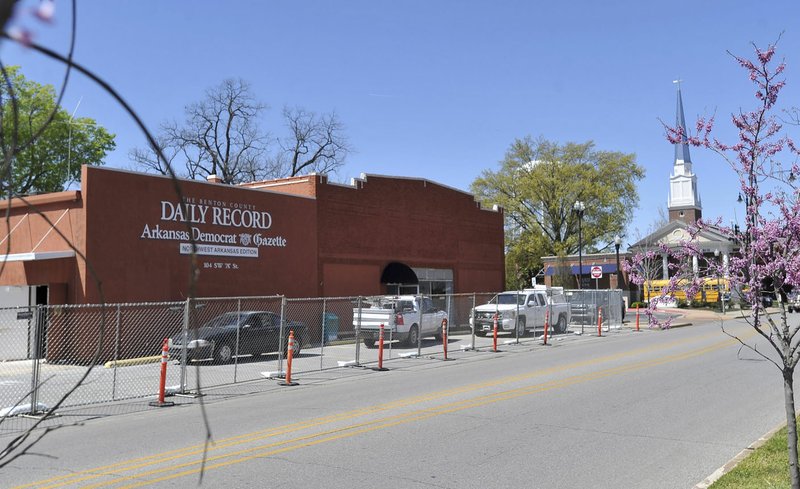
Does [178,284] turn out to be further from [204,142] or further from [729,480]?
[204,142]

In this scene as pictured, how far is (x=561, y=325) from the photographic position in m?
31.7

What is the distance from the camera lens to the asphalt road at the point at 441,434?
7.40m

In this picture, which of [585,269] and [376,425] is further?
[585,269]

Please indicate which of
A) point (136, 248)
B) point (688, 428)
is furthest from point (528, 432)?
point (136, 248)

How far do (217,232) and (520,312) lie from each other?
12.7 metres

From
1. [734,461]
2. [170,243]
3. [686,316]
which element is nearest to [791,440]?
[734,461]

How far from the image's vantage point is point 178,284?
23.7 m

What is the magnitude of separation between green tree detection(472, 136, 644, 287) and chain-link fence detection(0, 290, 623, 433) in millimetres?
37418

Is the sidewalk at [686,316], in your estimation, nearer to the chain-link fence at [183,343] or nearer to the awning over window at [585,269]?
the awning over window at [585,269]

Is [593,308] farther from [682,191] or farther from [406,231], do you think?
[682,191]

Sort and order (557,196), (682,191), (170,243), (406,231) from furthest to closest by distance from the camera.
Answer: (682,191), (557,196), (406,231), (170,243)

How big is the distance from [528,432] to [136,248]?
16.6 m

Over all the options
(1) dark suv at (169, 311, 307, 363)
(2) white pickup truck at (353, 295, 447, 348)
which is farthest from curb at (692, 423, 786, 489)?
(2) white pickup truck at (353, 295, 447, 348)

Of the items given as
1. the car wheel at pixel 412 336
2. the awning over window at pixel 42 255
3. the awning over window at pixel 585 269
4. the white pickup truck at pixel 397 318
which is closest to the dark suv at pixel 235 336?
the white pickup truck at pixel 397 318
